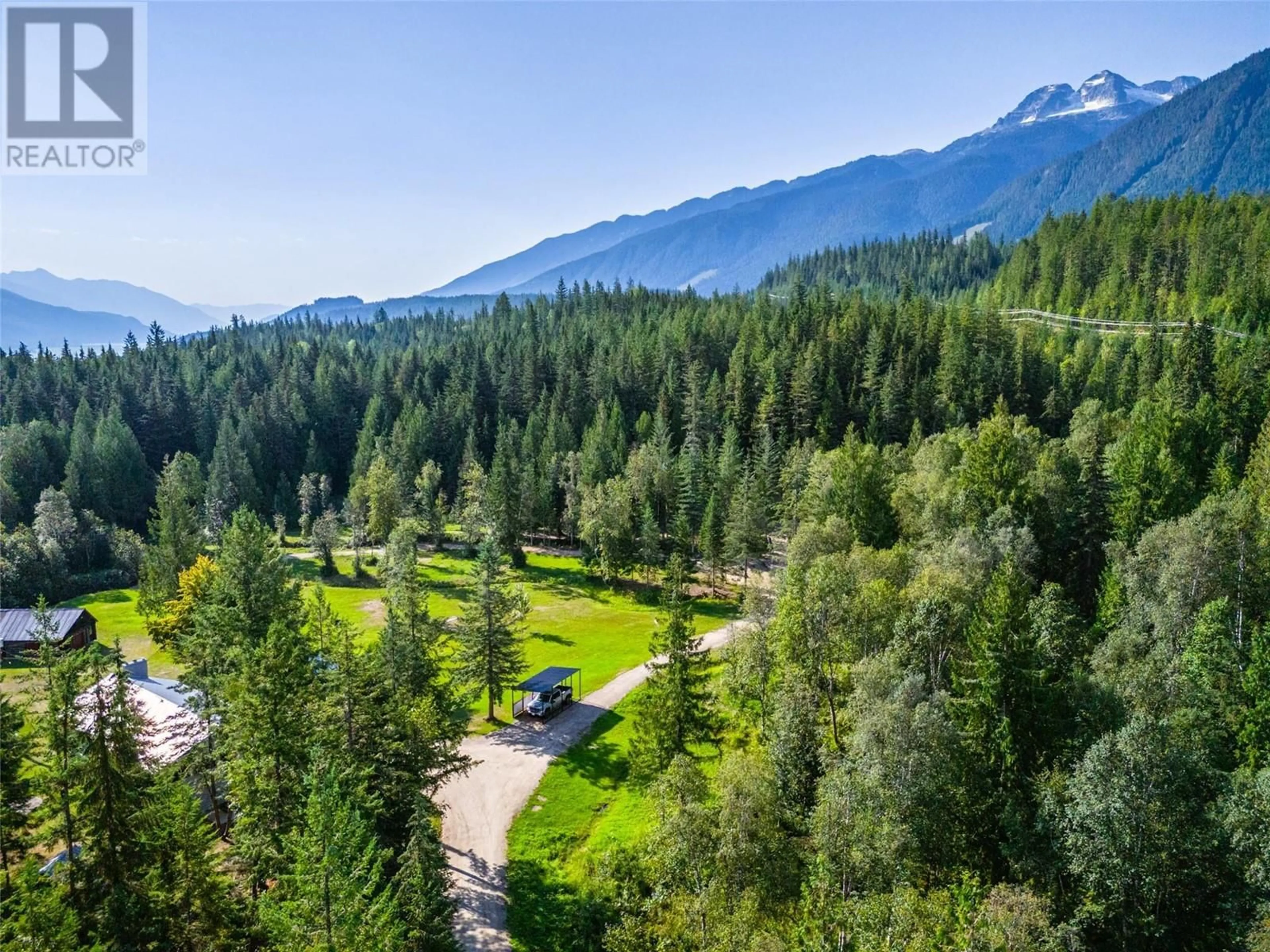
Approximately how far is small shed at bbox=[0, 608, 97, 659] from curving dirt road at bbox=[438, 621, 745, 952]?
128 ft

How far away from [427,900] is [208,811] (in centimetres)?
2132

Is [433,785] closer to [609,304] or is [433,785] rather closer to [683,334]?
[683,334]

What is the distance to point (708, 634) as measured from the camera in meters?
66.9

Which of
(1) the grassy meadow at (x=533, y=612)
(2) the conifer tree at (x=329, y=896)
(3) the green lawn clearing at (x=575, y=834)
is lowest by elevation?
(3) the green lawn clearing at (x=575, y=834)

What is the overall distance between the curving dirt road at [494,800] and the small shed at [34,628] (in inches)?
1536

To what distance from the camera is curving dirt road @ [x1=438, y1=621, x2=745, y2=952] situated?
33406 millimetres

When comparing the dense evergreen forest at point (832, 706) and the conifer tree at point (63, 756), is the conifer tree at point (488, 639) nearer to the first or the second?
the dense evergreen forest at point (832, 706)

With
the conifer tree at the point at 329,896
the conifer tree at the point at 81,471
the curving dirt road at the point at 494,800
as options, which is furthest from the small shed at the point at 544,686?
the conifer tree at the point at 81,471

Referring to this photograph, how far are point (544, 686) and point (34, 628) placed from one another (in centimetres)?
4722

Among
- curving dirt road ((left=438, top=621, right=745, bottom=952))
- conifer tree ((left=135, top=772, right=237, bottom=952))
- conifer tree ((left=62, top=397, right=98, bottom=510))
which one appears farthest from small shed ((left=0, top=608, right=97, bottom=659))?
conifer tree ((left=62, top=397, right=98, bottom=510))

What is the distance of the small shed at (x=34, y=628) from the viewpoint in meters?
62.5

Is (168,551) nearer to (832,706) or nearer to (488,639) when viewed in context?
(488,639)

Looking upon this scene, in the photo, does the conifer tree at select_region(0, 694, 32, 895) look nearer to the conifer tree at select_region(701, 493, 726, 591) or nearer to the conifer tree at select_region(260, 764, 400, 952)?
the conifer tree at select_region(260, 764, 400, 952)

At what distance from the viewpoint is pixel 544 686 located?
176 feet
